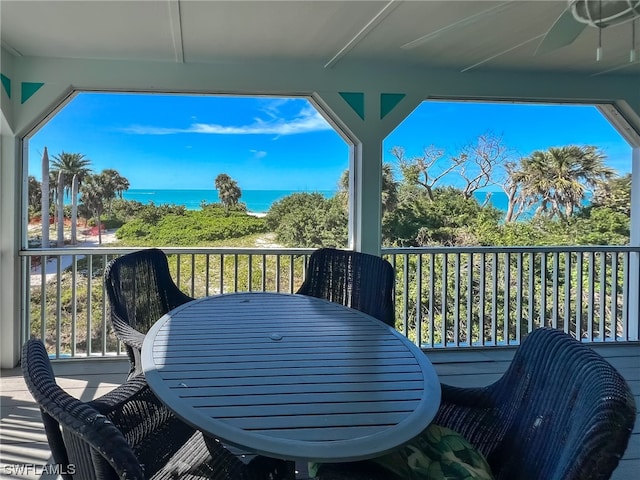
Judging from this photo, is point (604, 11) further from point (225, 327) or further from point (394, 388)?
point (225, 327)

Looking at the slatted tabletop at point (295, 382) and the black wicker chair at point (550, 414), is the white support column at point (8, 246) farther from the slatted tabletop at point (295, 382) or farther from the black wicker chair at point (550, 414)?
the black wicker chair at point (550, 414)

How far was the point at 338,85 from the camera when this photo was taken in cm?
360

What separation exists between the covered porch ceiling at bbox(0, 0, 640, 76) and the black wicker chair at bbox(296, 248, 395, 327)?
136cm

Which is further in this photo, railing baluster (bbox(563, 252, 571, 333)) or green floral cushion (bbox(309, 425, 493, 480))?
railing baluster (bbox(563, 252, 571, 333))

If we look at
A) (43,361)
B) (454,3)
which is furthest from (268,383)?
(454,3)

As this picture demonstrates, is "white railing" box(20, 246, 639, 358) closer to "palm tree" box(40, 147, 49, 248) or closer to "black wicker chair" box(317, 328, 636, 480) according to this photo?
"palm tree" box(40, 147, 49, 248)

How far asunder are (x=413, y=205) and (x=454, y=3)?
173 inches

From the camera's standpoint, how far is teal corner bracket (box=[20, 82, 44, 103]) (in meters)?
3.29

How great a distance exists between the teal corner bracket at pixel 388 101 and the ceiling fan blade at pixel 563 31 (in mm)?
1293

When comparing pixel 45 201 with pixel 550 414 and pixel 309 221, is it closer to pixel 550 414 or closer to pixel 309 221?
pixel 309 221

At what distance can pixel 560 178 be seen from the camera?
6730mm

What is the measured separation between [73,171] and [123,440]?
533 cm

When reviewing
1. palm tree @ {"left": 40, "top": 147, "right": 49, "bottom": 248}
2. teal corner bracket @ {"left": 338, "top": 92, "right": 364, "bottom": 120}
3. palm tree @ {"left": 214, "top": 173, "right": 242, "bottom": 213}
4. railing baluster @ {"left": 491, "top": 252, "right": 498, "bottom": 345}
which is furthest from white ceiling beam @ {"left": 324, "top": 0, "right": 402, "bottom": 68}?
palm tree @ {"left": 214, "top": 173, "right": 242, "bottom": 213}

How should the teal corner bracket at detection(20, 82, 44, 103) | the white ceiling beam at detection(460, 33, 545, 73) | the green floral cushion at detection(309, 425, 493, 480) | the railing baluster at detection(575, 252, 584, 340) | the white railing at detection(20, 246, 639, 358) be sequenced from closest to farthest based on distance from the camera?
1. the green floral cushion at detection(309, 425, 493, 480)
2. the white ceiling beam at detection(460, 33, 545, 73)
3. the teal corner bracket at detection(20, 82, 44, 103)
4. the white railing at detection(20, 246, 639, 358)
5. the railing baluster at detection(575, 252, 584, 340)
